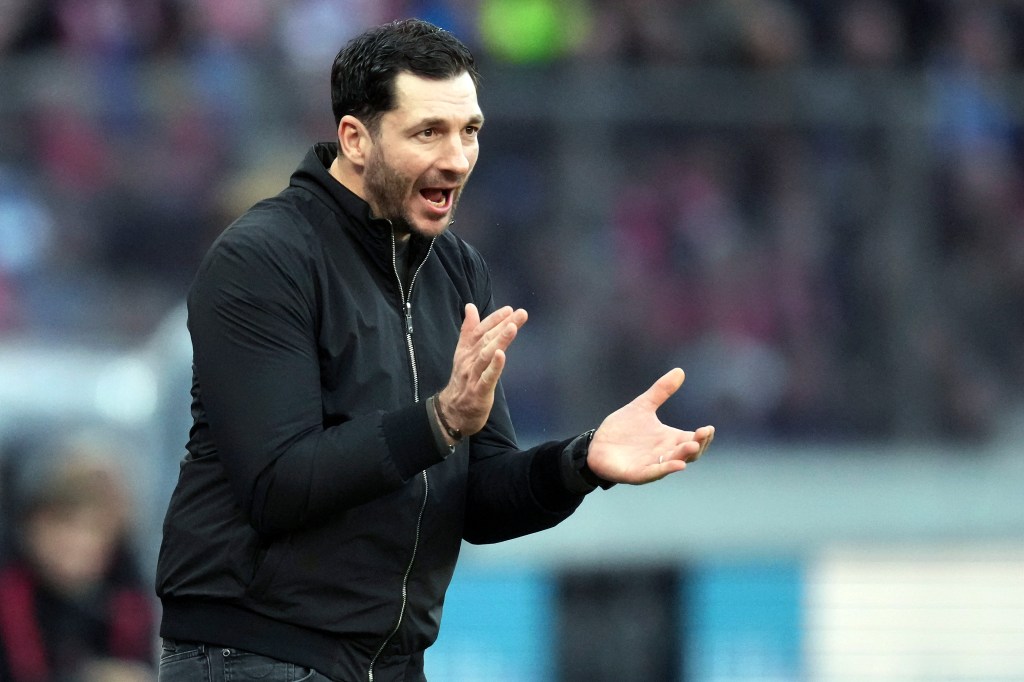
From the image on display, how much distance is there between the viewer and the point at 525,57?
10.2m

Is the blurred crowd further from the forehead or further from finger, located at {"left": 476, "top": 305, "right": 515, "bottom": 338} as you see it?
finger, located at {"left": 476, "top": 305, "right": 515, "bottom": 338}

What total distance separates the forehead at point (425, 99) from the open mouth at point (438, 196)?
5.5 inches

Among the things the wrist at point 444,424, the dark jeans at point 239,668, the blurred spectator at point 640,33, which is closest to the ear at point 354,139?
the wrist at point 444,424

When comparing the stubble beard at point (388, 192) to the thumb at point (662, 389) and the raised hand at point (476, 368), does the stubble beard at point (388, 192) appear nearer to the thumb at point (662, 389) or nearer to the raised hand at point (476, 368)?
the raised hand at point (476, 368)

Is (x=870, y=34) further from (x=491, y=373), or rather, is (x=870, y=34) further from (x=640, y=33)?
(x=491, y=373)

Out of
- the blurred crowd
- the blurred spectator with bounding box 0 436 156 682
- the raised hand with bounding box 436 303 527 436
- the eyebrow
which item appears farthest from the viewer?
the blurred crowd

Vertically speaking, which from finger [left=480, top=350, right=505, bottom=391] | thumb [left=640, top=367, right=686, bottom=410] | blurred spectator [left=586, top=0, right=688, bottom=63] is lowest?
finger [left=480, top=350, right=505, bottom=391]

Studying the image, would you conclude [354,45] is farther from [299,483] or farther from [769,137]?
[769,137]

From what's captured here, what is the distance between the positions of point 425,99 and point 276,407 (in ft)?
2.22

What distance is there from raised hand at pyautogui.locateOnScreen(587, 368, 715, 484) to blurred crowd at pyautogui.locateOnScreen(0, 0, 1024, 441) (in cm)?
488

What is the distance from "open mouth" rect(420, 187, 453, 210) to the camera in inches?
141

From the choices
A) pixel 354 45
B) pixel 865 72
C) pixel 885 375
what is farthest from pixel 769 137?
pixel 354 45

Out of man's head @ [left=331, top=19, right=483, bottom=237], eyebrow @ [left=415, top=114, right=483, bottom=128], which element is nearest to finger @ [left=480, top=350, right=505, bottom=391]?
man's head @ [left=331, top=19, right=483, bottom=237]

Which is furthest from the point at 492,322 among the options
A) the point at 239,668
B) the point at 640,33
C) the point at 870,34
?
the point at 870,34
